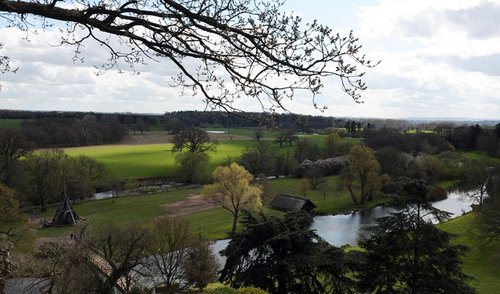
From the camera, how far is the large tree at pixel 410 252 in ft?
52.1

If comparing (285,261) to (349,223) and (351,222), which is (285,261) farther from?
(351,222)

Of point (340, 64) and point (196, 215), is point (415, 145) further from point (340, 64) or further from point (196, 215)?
point (340, 64)

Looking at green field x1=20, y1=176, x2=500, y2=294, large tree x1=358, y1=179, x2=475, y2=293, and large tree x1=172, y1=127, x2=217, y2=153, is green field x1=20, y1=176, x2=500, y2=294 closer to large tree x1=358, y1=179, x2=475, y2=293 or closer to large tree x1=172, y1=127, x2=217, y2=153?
large tree x1=172, y1=127, x2=217, y2=153

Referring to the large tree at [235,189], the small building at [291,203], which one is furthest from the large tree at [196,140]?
the small building at [291,203]

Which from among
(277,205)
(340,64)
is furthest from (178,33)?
(277,205)

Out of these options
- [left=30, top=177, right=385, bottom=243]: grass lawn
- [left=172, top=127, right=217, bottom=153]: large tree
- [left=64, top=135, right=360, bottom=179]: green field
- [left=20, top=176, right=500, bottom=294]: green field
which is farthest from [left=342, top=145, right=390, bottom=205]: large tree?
[left=64, top=135, right=360, bottom=179]: green field

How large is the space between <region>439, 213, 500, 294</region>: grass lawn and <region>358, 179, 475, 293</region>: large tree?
10.1m

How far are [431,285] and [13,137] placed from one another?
4623cm

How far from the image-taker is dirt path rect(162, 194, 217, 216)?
158 feet

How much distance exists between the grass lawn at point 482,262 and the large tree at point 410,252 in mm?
10140

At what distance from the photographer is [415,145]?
87625 mm

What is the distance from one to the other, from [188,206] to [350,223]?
18.3 meters

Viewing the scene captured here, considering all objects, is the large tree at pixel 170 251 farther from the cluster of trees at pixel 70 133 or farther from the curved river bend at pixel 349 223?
the cluster of trees at pixel 70 133

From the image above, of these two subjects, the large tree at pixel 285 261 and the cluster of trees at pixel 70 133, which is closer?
A: the large tree at pixel 285 261
